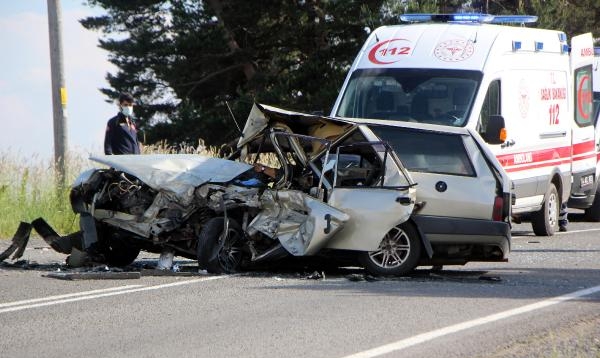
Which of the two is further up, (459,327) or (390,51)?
(390,51)

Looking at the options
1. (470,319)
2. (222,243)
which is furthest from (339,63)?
(470,319)

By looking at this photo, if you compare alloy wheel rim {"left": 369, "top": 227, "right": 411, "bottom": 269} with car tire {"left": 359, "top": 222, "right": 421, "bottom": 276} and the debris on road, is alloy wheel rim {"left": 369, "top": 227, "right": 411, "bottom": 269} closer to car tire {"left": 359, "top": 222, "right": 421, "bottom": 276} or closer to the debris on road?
car tire {"left": 359, "top": 222, "right": 421, "bottom": 276}

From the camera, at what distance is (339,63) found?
3578 cm

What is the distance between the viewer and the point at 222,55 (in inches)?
1458

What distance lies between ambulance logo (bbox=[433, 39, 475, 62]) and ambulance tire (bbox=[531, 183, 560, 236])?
3.06m

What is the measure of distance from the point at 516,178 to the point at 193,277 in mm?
6574

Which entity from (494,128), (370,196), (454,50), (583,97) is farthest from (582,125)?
(370,196)

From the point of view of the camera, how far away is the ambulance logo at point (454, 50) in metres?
15.0

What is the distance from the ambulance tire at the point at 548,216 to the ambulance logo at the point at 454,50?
306 centimetres

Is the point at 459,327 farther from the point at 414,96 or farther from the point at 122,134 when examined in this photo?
the point at 122,134

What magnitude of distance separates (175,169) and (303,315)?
10.3 feet

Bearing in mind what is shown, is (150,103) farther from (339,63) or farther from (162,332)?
(162,332)

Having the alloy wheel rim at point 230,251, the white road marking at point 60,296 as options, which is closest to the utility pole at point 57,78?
the alloy wheel rim at point 230,251

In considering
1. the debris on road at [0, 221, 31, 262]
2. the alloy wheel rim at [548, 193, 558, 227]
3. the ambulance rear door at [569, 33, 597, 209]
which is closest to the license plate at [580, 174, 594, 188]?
the ambulance rear door at [569, 33, 597, 209]
